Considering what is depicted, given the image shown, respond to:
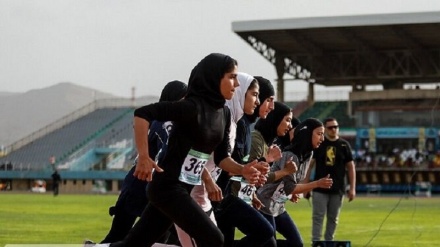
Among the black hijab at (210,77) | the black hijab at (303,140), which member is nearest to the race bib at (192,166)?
the black hijab at (210,77)

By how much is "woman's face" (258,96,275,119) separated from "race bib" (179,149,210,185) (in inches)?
68.6

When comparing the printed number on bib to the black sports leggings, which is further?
the printed number on bib

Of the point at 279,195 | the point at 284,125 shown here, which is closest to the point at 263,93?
the point at 284,125

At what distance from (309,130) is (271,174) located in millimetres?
1366

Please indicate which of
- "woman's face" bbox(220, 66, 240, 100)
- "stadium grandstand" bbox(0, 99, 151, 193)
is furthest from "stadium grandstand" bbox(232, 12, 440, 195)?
"woman's face" bbox(220, 66, 240, 100)

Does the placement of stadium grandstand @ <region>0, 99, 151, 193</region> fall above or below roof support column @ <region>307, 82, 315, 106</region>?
below

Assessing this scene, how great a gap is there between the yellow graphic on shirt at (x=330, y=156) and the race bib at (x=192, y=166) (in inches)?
297

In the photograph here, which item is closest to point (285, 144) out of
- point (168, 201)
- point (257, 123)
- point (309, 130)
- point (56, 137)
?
point (309, 130)

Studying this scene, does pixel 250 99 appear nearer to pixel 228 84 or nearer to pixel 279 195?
pixel 228 84

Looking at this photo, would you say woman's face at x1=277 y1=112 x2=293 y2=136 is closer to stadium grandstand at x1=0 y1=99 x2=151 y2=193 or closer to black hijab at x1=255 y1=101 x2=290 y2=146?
black hijab at x1=255 y1=101 x2=290 y2=146

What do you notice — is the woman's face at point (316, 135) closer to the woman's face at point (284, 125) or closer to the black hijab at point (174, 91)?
the woman's face at point (284, 125)

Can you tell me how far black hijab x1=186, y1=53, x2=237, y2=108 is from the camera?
7.35m

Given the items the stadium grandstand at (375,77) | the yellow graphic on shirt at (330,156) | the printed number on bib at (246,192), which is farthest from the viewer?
the stadium grandstand at (375,77)

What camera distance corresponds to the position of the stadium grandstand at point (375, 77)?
60188 millimetres
